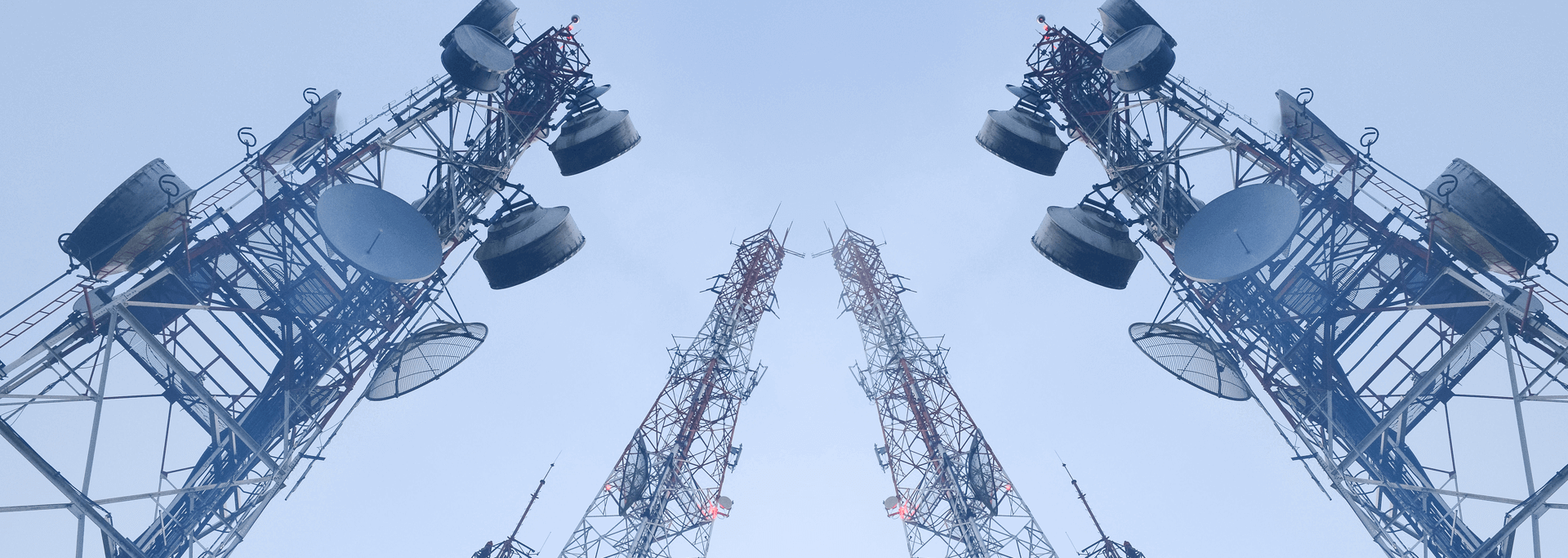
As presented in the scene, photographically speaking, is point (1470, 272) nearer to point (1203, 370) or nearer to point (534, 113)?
point (1203, 370)

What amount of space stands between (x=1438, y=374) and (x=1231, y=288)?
19.4 feet

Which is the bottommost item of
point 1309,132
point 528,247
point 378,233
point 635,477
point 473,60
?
point 378,233

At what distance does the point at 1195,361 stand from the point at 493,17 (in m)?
24.8

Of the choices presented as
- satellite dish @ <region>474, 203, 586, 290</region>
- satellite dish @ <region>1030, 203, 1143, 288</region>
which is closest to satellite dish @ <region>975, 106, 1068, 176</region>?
satellite dish @ <region>1030, 203, 1143, 288</region>

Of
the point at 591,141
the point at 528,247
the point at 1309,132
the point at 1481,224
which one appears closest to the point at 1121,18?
the point at 1309,132

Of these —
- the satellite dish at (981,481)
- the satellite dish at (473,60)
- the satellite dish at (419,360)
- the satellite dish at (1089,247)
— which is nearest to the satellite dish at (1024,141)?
the satellite dish at (1089,247)

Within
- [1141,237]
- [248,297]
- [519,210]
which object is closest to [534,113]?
[519,210]

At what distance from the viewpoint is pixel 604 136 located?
4031cm

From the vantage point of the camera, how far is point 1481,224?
30.4 meters

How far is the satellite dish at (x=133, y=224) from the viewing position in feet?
95.8

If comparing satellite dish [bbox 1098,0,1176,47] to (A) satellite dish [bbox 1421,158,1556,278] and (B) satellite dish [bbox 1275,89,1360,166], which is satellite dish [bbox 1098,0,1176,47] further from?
(A) satellite dish [bbox 1421,158,1556,278]

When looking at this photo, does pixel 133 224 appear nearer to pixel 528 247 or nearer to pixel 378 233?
pixel 378 233

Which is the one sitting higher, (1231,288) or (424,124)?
(424,124)

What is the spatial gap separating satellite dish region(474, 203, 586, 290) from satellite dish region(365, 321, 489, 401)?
1876 mm
